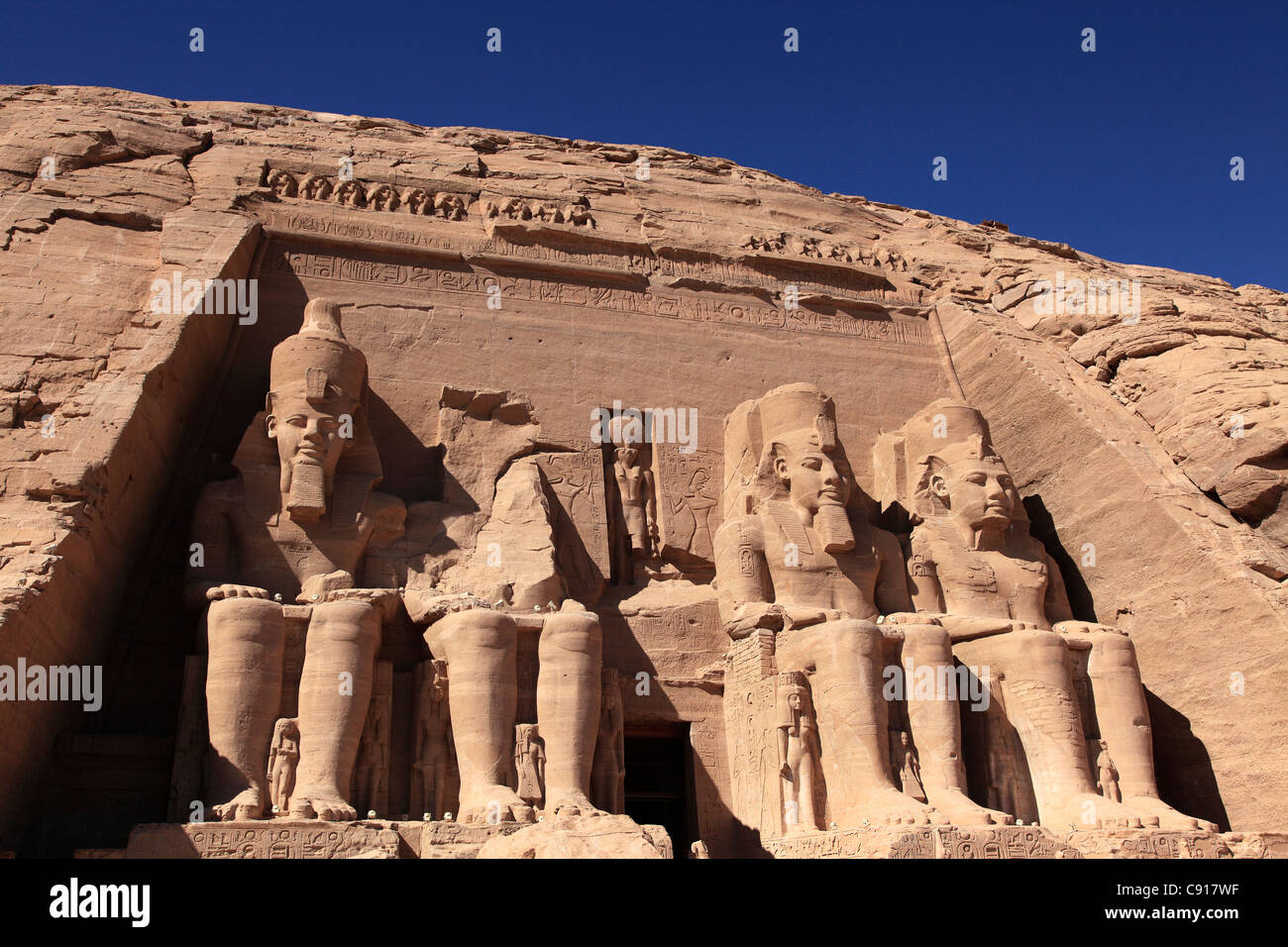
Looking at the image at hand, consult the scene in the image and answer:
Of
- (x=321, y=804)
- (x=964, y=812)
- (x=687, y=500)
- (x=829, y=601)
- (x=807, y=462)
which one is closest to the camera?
(x=321, y=804)

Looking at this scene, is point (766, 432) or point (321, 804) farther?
point (766, 432)

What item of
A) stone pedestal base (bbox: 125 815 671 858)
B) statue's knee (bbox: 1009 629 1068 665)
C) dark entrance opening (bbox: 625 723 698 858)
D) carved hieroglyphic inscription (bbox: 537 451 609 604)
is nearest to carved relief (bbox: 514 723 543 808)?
stone pedestal base (bbox: 125 815 671 858)

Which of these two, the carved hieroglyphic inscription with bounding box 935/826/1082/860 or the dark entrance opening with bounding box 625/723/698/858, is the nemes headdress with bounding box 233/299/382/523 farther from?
the carved hieroglyphic inscription with bounding box 935/826/1082/860

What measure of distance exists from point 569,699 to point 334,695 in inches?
45.4

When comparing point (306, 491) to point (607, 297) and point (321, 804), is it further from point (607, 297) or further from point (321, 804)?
point (607, 297)

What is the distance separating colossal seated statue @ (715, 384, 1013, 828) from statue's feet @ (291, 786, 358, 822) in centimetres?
219

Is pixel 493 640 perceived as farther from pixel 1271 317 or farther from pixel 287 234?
pixel 1271 317

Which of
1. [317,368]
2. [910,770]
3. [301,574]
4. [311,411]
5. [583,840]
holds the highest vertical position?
[317,368]

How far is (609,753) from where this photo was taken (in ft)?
20.5

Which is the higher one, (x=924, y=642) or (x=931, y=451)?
(x=931, y=451)

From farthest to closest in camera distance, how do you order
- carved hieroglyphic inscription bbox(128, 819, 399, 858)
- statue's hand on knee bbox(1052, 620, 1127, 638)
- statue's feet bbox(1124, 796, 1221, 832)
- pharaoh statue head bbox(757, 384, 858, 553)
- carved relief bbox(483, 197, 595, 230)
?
carved relief bbox(483, 197, 595, 230)
pharaoh statue head bbox(757, 384, 858, 553)
statue's hand on knee bbox(1052, 620, 1127, 638)
statue's feet bbox(1124, 796, 1221, 832)
carved hieroglyphic inscription bbox(128, 819, 399, 858)

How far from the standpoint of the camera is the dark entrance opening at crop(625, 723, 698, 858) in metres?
7.10

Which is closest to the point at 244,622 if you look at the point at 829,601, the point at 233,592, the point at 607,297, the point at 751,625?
the point at 233,592
